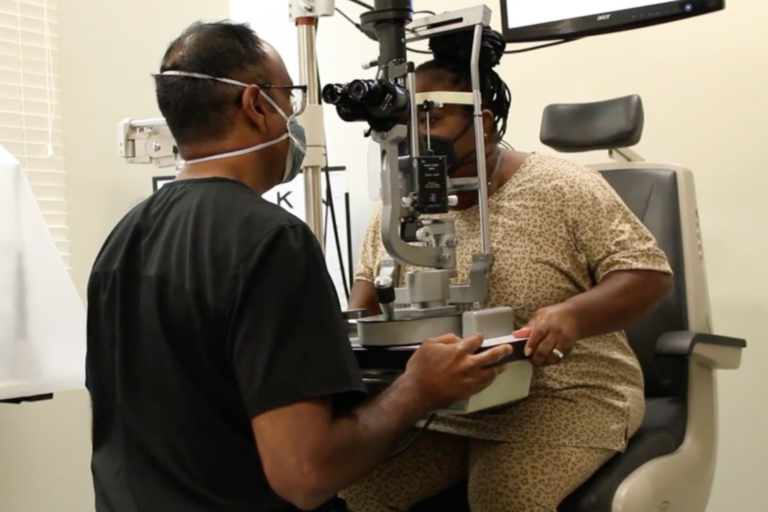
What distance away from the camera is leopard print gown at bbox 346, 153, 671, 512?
1423 millimetres

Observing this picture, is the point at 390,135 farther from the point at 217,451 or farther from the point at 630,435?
the point at 630,435

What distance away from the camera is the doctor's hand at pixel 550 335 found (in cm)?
124

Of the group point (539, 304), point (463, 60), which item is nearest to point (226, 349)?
point (539, 304)

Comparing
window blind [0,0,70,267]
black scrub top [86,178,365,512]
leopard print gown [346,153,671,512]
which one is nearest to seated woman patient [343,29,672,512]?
leopard print gown [346,153,671,512]

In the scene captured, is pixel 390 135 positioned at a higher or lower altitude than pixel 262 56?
lower

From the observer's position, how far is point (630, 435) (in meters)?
1.51

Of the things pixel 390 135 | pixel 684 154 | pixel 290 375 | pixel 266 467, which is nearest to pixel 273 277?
pixel 290 375

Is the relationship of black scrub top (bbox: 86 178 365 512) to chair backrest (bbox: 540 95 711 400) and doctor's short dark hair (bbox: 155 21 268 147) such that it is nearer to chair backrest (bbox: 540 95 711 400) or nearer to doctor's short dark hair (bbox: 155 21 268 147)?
doctor's short dark hair (bbox: 155 21 268 147)

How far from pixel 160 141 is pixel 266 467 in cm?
114

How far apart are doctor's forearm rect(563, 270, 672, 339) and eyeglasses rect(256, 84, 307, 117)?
55 centimetres

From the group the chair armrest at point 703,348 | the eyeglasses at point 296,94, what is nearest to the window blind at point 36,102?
the eyeglasses at point 296,94

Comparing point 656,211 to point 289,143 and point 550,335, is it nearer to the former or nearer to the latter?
point 550,335

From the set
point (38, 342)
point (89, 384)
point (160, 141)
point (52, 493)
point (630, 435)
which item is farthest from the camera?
point (52, 493)

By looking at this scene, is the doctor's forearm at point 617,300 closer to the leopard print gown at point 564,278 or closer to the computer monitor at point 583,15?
the leopard print gown at point 564,278
